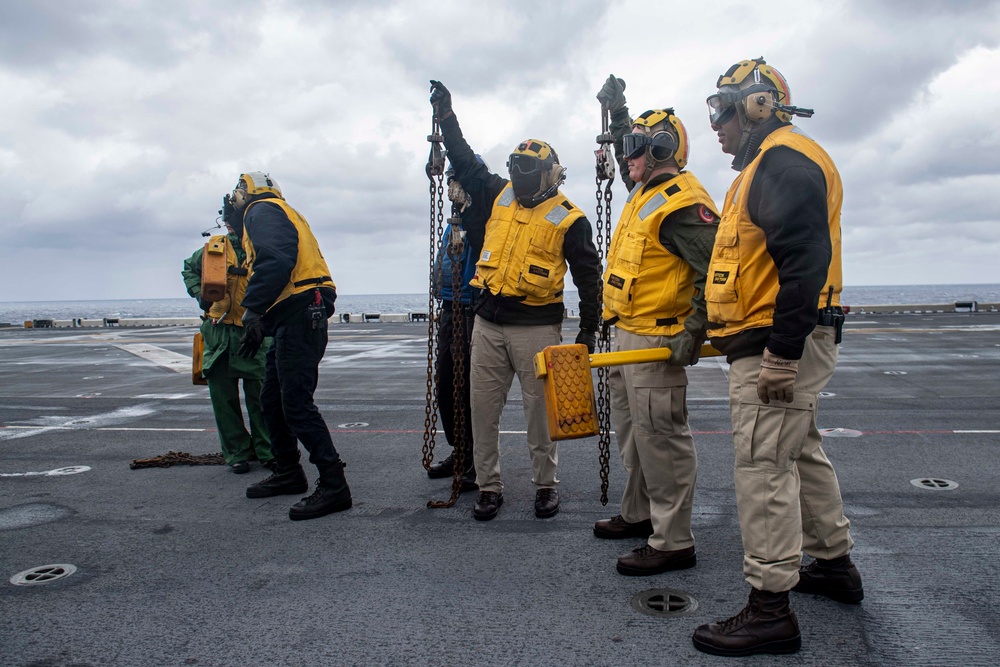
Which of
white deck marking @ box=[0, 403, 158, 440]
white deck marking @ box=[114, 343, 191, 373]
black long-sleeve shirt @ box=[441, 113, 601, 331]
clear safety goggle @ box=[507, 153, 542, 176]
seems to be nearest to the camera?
clear safety goggle @ box=[507, 153, 542, 176]

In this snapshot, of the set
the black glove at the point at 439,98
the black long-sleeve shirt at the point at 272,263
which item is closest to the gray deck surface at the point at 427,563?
the black long-sleeve shirt at the point at 272,263

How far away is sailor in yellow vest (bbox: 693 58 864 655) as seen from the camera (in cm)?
241

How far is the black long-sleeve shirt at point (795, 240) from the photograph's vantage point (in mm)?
2381

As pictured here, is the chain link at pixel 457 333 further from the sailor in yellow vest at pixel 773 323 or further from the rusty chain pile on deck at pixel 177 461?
the rusty chain pile on deck at pixel 177 461

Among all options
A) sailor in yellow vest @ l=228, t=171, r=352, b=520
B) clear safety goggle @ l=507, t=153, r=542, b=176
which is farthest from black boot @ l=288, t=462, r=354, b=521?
clear safety goggle @ l=507, t=153, r=542, b=176

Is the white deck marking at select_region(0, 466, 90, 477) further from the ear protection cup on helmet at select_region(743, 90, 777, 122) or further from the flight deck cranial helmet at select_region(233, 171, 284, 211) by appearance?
the ear protection cup on helmet at select_region(743, 90, 777, 122)

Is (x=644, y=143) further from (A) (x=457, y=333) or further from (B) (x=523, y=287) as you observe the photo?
(A) (x=457, y=333)

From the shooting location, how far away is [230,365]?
209 inches

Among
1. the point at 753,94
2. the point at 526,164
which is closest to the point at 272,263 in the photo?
the point at 526,164

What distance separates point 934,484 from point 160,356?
15.2m

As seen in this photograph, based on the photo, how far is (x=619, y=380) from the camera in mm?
3553

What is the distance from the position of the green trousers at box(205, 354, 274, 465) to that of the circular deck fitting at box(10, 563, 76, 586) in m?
1.90

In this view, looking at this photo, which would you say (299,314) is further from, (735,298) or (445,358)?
(735,298)

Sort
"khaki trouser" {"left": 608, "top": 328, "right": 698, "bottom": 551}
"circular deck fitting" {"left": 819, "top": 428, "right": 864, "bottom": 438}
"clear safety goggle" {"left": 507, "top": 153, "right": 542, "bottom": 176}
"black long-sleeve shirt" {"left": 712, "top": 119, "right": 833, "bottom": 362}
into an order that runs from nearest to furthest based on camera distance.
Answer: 1. "black long-sleeve shirt" {"left": 712, "top": 119, "right": 833, "bottom": 362}
2. "khaki trouser" {"left": 608, "top": 328, "right": 698, "bottom": 551}
3. "clear safety goggle" {"left": 507, "top": 153, "right": 542, "bottom": 176}
4. "circular deck fitting" {"left": 819, "top": 428, "right": 864, "bottom": 438}
